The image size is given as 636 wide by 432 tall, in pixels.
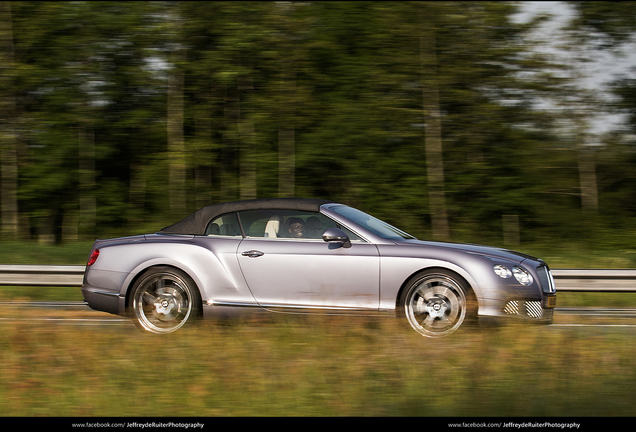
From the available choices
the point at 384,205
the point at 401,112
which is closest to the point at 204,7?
the point at 401,112

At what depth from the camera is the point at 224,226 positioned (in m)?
6.70

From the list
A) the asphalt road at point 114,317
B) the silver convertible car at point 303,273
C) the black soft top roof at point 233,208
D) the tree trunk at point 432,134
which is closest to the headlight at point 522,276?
the silver convertible car at point 303,273

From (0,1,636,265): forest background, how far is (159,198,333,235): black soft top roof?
475 inches

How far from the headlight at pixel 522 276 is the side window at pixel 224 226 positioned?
269 centimetres

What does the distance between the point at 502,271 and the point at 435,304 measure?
26.7 inches

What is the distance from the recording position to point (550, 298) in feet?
20.2

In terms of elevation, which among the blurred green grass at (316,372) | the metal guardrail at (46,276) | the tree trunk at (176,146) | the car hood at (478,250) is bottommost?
the blurred green grass at (316,372)

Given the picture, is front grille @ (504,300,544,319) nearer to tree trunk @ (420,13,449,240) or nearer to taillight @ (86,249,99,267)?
A: taillight @ (86,249,99,267)

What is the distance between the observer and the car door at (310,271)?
6.17 meters

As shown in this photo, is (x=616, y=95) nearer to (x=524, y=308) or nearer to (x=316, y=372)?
(x=524, y=308)

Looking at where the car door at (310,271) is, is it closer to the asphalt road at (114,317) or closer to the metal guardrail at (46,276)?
the asphalt road at (114,317)

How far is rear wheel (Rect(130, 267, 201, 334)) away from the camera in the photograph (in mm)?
6453

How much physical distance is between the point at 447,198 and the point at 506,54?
4.25 meters

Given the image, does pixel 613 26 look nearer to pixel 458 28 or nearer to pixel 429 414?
pixel 458 28
